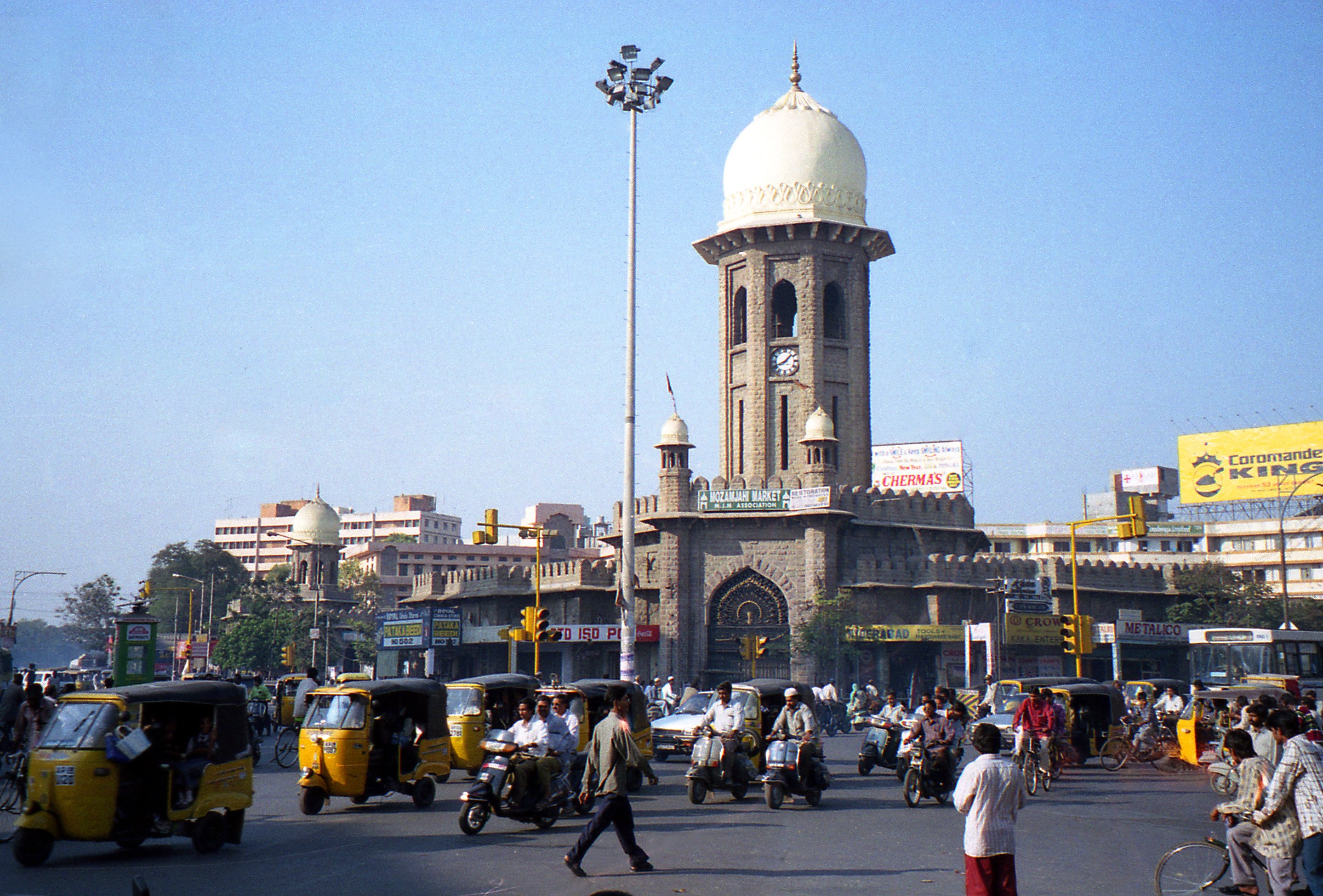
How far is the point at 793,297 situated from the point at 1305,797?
43950 mm

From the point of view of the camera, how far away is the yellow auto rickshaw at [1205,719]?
22.3 metres

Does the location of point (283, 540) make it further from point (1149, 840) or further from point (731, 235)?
point (1149, 840)

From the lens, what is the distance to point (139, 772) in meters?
11.9

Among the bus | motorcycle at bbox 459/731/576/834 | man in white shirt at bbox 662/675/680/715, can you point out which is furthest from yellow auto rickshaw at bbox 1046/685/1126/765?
motorcycle at bbox 459/731/576/834

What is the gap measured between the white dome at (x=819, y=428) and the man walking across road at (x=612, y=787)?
36292 mm

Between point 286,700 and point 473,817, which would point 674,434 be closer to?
point 286,700

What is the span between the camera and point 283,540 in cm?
14988

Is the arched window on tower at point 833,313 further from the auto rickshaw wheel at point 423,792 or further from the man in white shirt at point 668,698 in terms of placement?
the auto rickshaw wheel at point 423,792

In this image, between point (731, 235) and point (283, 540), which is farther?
point (283, 540)

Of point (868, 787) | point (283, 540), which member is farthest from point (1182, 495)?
point (283, 540)

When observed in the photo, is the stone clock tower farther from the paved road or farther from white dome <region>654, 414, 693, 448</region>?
the paved road

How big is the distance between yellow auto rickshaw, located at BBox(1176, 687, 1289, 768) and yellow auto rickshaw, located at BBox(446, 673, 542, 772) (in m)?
12.0

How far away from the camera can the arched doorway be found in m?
45.0

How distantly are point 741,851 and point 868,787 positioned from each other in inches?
303
